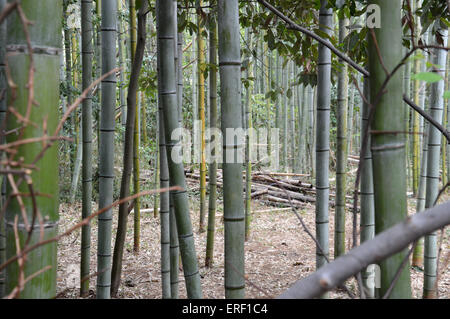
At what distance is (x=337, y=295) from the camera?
322 centimetres

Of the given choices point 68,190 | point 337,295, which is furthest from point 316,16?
point 68,190

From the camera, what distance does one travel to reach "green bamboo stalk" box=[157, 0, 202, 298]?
5.12 feet

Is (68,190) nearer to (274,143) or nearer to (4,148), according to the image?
(274,143)

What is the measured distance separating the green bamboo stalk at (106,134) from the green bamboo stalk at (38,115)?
1399mm

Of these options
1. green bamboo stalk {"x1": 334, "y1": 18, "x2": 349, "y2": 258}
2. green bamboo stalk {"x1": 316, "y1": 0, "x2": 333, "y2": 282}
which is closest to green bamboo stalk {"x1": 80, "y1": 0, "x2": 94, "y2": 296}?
green bamboo stalk {"x1": 316, "y1": 0, "x2": 333, "y2": 282}

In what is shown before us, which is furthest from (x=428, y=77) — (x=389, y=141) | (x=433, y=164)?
(x=433, y=164)

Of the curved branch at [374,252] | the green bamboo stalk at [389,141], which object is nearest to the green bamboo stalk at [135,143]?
the green bamboo stalk at [389,141]

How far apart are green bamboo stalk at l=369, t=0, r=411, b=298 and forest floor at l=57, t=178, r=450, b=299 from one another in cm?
187

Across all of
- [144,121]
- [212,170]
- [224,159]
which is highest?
[144,121]

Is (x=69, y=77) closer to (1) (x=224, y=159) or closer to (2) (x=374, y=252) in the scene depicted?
(1) (x=224, y=159)

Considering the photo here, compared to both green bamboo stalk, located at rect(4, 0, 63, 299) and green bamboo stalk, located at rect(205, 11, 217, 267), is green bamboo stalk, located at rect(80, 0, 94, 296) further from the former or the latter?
green bamboo stalk, located at rect(4, 0, 63, 299)

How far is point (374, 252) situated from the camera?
1.75ft

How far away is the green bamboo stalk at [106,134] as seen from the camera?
88.0 inches

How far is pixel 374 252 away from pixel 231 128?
76 cm
